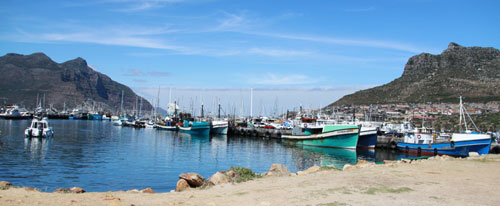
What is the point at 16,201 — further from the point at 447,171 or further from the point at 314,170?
the point at 447,171

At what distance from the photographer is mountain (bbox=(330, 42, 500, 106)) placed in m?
100

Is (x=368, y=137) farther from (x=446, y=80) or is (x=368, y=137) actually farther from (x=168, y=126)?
(x=446, y=80)

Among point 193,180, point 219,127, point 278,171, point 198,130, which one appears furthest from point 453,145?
point 198,130

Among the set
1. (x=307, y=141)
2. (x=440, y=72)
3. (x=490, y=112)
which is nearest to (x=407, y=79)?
(x=440, y=72)

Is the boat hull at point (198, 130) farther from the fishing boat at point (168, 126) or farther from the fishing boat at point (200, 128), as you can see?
the fishing boat at point (168, 126)

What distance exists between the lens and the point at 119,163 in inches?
1299

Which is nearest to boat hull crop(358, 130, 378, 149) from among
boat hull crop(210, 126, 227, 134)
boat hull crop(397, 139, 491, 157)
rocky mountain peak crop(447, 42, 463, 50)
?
boat hull crop(397, 139, 491, 157)

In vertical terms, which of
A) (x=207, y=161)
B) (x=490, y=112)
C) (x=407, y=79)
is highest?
(x=407, y=79)

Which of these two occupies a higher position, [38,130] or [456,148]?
[38,130]

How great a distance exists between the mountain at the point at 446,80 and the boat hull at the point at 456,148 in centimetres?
5221

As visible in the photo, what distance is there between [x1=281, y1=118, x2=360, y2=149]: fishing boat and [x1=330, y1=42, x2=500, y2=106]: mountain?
164 feet

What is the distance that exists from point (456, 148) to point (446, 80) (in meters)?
71.0

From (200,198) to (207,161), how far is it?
24.5 metres

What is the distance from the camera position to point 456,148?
46.8m
